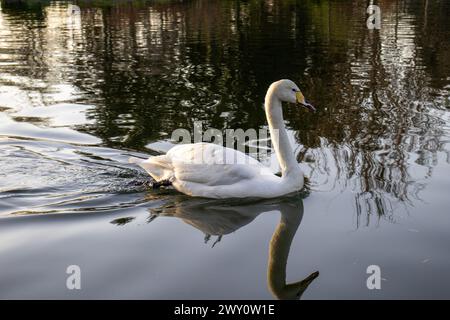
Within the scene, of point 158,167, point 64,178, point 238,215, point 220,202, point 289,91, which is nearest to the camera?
point 238,215

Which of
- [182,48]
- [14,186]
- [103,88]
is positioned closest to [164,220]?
[14,186]

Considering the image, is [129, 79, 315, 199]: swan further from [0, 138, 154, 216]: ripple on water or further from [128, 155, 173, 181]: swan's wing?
[0, 138, 154, 216]: ripple on water

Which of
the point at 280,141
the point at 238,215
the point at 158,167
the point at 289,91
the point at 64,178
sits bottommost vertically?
the point at 238,215

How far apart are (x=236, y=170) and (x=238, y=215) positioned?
0.60 metres

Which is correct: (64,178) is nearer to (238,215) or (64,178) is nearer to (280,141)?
(238,215)

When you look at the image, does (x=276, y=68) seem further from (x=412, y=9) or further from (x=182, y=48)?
(x=412, y=9)

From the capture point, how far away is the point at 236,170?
7211mm

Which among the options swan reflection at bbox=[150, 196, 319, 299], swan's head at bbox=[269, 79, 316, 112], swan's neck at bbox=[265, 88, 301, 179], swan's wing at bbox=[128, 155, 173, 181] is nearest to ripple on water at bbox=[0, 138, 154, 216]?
swan's wing at bbox=[128, 155, 173, 181]

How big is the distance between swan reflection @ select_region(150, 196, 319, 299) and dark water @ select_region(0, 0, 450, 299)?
0.09 ft

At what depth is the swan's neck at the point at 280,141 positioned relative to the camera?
736 centimetres

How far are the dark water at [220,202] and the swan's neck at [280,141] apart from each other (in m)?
0.35

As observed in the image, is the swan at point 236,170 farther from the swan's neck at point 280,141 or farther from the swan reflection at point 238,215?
the swan reflection at point 238,215

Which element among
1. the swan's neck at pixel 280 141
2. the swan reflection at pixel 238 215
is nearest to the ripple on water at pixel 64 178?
the swan reflection at pixel 238 215

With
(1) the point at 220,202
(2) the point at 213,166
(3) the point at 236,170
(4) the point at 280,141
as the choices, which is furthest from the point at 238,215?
(4) the point at 280,141
